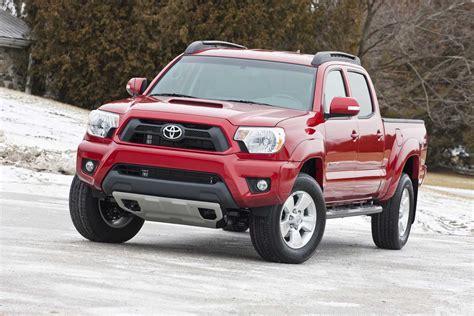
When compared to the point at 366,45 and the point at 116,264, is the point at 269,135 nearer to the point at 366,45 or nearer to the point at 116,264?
the point at 116,264

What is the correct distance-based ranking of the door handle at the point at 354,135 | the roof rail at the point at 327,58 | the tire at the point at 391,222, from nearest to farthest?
1. the roof rail at the point at 327,58
2. the door handle at the point at 354,135
3. the tire at the point at 391,222

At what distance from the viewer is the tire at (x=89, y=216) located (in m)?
11.2

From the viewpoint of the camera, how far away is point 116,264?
9.62m

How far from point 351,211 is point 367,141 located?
29.9 inches

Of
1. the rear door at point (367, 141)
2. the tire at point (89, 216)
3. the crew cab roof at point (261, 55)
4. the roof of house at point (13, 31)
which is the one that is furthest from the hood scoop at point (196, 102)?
the roof of house at point (13, 31)

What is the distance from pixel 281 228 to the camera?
10656 mm

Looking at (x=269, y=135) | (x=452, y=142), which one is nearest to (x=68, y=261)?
(x=269, y=135)

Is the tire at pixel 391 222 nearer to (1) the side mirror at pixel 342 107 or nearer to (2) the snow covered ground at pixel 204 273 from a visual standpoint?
(2) the snow covered ground at pixel 204 273

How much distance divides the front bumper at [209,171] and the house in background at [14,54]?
96.0 ft

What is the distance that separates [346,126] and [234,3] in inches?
1073

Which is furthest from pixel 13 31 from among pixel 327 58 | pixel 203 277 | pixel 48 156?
pixel 203 277

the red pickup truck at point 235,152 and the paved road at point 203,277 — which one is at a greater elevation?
the red pickup truck at point 235,152

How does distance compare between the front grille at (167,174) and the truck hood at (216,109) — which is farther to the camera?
the truck hood at (216,109)

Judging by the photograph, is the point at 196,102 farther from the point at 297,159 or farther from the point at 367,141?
the point at 367,141
